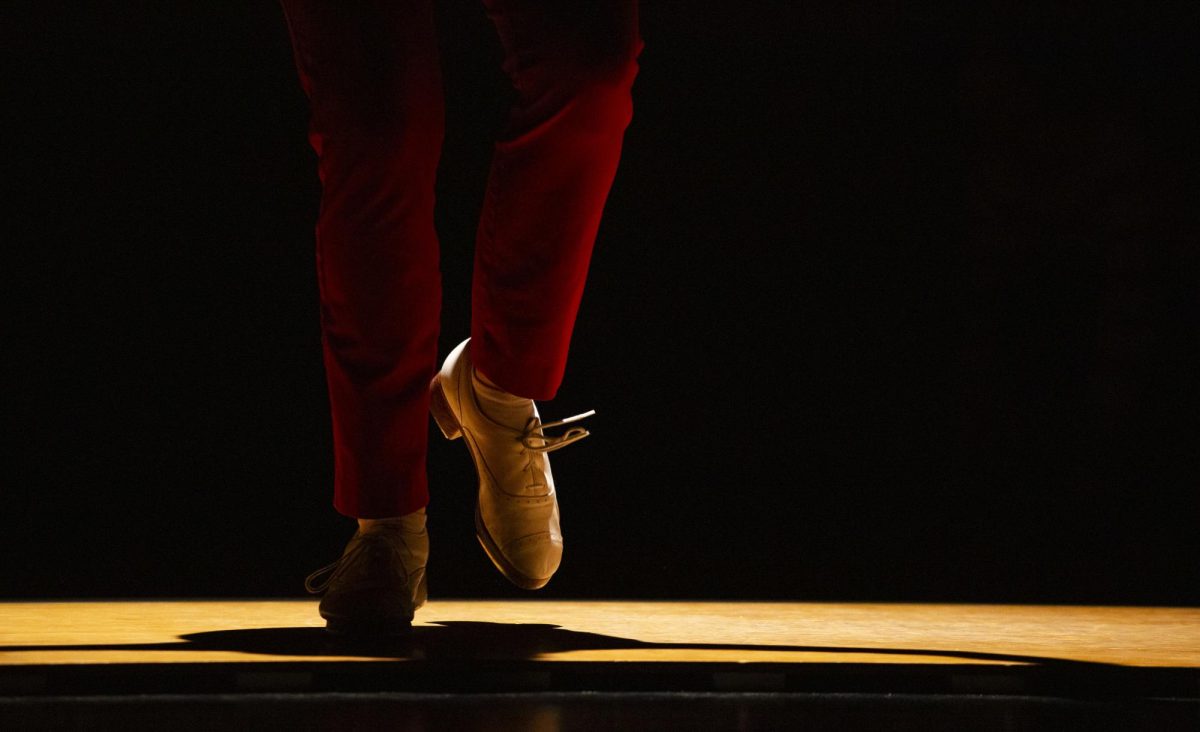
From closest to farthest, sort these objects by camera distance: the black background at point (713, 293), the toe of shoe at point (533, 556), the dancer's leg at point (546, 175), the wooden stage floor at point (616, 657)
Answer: the wooden stage floor at point (616, 657) → the dancer's leg at point (546, 175) → the toe of shoe at point (533, 556) → the black background at point (713, 293)

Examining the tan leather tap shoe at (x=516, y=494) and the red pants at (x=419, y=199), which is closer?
the red pants at (x=419, y=199)

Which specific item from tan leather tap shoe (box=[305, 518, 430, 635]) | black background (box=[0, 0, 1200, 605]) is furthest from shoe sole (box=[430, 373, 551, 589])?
black background (box=[0, 0, 1200, 605])

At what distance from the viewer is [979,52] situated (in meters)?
3.25

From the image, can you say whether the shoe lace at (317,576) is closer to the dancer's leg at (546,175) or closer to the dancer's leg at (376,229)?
the dancer's leg at (376,229)

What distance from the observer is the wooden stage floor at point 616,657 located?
3.69 ft

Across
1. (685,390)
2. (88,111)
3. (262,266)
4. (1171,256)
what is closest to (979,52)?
(1171,256)

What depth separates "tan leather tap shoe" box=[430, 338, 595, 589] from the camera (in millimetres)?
1503

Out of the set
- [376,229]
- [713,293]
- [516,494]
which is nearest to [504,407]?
[516,494]

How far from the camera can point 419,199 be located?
143cm

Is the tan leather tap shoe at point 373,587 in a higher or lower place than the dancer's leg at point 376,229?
lower

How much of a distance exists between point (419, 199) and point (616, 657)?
50 cm

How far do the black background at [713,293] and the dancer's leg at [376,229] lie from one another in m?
1.30

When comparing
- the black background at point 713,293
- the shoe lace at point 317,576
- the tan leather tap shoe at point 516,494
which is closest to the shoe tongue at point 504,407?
the tan leather tap shoe at point 516,494

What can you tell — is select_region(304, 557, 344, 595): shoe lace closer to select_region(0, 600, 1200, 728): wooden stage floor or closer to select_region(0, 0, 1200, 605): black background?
select_region(0, 600, 1200, 728): wooden stage floor
